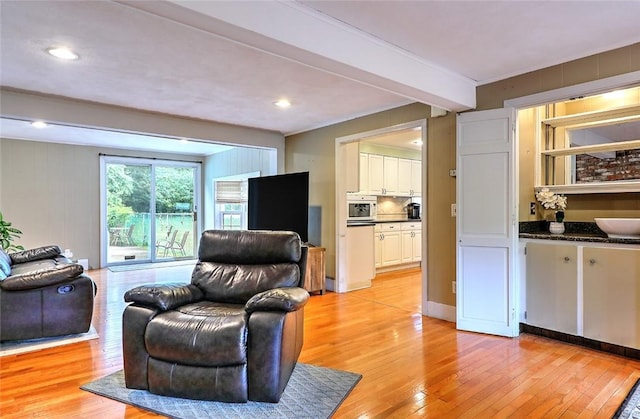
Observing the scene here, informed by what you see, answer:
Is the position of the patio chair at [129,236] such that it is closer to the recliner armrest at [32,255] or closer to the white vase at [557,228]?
the recliner armrest at [32,255]

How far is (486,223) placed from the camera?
11.4 feet

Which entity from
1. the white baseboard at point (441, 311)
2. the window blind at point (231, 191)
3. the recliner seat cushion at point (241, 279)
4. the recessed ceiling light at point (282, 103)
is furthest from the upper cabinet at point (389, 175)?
the recliner seat cushion at point (241, 279)

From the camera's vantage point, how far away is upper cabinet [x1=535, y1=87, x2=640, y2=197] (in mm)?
3361

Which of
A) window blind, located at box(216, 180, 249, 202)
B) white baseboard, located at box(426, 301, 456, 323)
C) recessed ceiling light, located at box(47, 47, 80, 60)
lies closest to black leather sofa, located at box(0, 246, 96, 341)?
recessed ceiling light, located at box(47, 47, 80, 60)

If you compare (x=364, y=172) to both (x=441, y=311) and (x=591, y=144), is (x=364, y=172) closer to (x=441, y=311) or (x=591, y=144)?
(x=441, y=311)

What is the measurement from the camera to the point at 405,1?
2199mm

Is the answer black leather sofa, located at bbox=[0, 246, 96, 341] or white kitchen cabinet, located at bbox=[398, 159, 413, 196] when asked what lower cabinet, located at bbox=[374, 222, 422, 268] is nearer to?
white kitchen cabinet, located at bbox=[398, 159, 413, 196]

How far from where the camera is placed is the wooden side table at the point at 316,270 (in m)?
4.95

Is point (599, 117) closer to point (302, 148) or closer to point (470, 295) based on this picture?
point (470, 295)

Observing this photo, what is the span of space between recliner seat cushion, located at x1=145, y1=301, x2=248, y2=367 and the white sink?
3005mm

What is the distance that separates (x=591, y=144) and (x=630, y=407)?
2429mm

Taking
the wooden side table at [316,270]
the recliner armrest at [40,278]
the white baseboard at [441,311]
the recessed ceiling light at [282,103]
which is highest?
the recessed ceiling light at [282,103]

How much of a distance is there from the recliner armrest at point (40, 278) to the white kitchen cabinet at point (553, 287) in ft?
13.2

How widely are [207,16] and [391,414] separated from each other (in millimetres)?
2326
